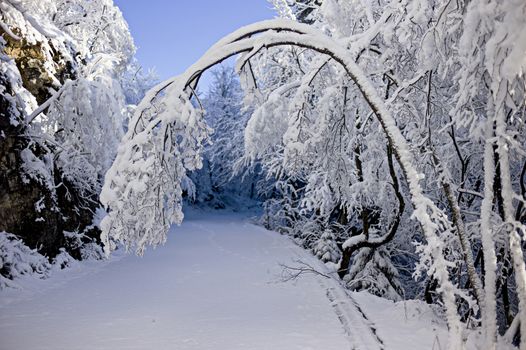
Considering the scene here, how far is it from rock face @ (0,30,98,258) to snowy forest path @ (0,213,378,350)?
160 centimetres

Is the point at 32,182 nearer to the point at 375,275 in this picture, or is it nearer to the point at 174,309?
the point at 174,309

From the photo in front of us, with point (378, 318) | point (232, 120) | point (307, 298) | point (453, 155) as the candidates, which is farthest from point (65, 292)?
point (232, 120)

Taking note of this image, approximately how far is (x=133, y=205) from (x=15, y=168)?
8846 millimetres

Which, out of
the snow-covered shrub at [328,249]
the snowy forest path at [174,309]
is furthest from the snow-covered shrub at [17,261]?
the snow-covered shrub at [328,249]

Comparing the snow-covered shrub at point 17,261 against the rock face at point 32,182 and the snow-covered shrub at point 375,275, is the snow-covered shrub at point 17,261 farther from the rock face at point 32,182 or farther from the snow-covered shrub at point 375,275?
the snow-covered shrub at point 375,275

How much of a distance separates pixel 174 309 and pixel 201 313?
70 centimetres

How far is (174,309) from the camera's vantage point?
26.8 ft

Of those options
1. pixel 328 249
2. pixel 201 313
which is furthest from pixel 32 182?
pixel 328 249

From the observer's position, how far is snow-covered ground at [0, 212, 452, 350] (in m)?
6.24

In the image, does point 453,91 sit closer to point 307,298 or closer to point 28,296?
point 307,298

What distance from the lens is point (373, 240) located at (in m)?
9.91

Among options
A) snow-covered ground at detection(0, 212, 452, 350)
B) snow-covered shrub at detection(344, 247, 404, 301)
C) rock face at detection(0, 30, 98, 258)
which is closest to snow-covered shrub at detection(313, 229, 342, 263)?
snow-covered ground at detection(0, 212, 452, 350)

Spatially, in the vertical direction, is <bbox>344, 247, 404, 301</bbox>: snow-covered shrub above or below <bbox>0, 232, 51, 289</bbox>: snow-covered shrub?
below

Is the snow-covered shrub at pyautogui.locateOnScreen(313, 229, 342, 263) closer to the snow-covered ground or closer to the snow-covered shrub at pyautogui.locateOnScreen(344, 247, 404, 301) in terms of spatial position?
the snow-covered ground
